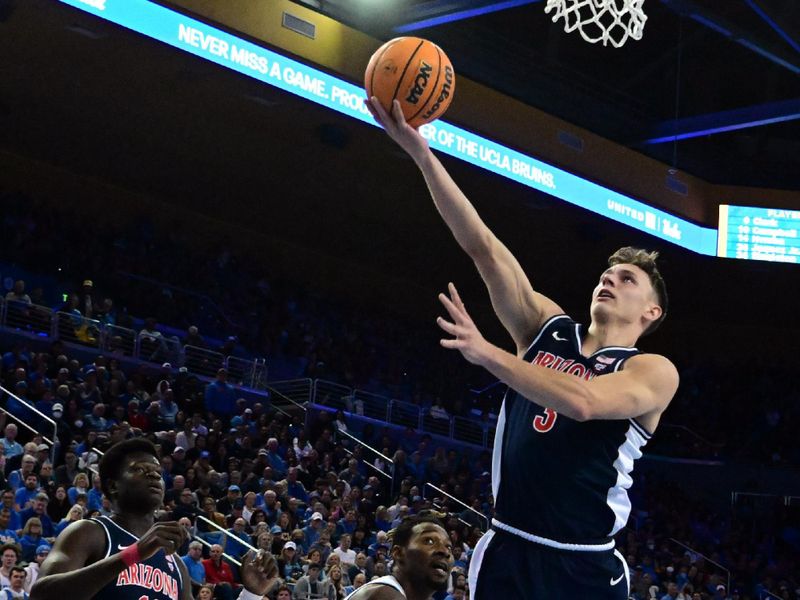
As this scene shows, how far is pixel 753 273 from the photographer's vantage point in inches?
855

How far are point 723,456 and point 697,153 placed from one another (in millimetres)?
5666

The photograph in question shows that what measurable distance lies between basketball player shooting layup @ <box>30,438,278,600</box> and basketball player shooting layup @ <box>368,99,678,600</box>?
112cm

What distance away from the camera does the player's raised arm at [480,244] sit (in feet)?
11.8

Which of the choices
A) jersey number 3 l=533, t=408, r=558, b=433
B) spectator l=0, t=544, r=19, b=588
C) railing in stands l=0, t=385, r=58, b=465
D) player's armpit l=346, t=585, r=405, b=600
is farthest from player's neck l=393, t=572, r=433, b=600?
railing in stands l=0, t=385, r=58, b=465

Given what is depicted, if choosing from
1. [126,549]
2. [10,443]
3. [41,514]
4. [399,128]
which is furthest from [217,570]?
[399,128]

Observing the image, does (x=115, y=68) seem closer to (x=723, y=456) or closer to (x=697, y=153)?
(x=697, y=153)

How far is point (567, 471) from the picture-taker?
135 inches

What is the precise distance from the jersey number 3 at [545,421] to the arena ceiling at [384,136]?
10927 mm

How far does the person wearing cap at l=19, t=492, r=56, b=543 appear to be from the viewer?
1002cm

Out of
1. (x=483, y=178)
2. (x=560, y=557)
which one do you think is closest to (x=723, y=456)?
(x=483, y=178)

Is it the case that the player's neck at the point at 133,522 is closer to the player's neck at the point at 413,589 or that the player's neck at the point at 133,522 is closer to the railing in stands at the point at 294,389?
the player's neck at the point at 413,589

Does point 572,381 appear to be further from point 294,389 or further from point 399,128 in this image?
point 294,389

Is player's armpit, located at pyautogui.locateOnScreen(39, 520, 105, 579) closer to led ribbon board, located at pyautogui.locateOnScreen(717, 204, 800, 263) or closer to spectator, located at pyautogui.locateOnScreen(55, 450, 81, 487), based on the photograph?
spectator, located at pyautogui.locateOnScreen(55, 450, 81, 487)

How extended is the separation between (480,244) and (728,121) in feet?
49.9
